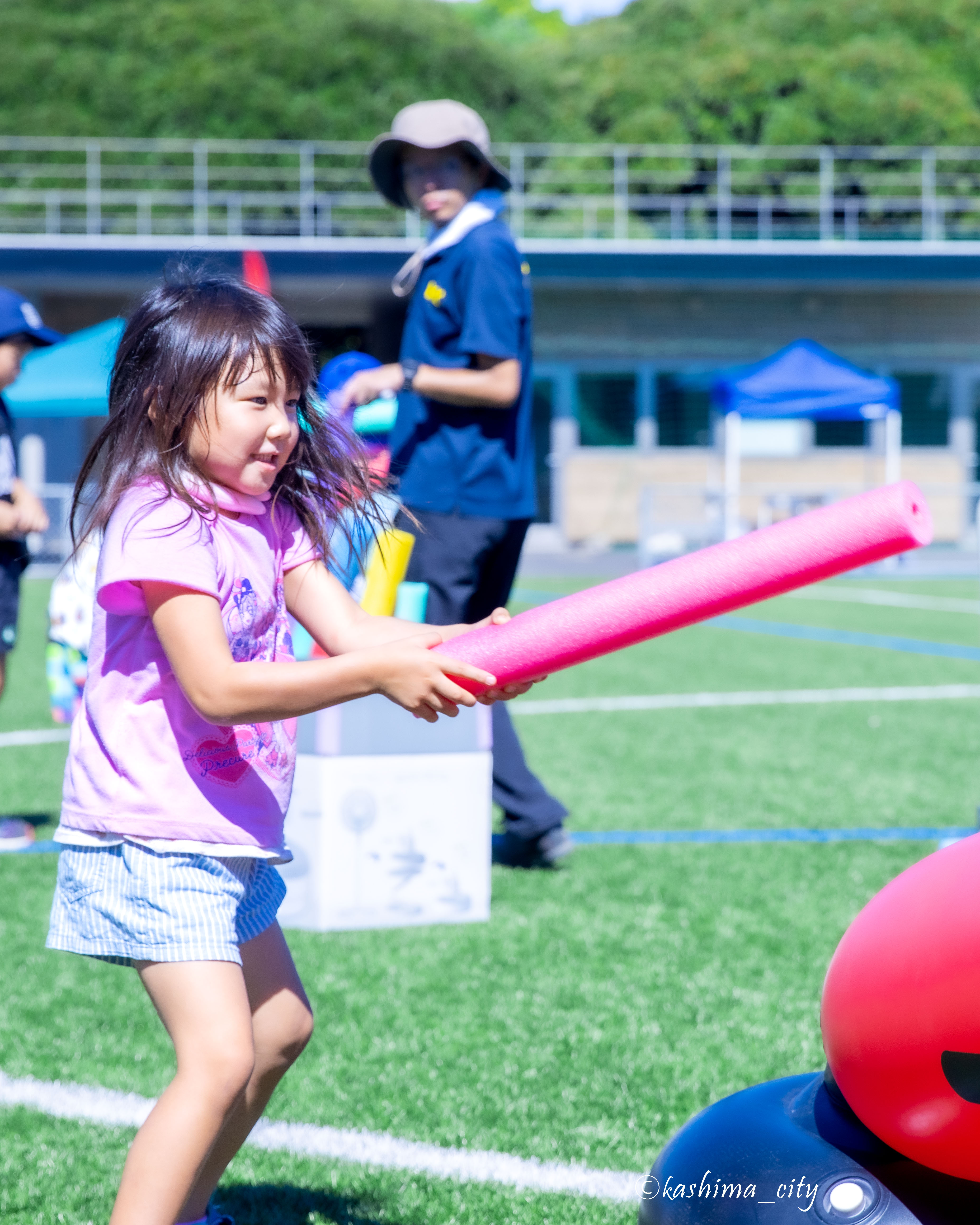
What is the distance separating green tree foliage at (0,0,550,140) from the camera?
129 ft

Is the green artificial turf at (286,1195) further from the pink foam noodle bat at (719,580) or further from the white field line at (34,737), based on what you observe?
the white field line at (34,737)

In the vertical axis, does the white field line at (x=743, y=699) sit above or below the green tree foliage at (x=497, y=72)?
below

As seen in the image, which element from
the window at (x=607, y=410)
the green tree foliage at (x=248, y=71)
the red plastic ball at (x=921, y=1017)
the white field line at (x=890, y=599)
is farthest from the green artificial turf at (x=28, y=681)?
the green tree foliage at (x=248, y=71)

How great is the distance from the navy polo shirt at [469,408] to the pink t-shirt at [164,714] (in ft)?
6.61

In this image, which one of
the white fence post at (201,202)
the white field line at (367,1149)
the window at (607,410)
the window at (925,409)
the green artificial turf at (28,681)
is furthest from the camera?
the white fence post at (201,202)

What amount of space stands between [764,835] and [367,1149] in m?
2.51

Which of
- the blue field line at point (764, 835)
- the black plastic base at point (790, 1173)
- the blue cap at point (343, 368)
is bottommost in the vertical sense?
the blue field line at point (764, 835)

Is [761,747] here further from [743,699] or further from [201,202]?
[201,202]

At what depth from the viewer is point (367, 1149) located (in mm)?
2410

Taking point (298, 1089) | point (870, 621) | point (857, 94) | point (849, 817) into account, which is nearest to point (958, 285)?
point (870, 621)

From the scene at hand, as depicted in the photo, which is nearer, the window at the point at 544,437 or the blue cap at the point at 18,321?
the blue cap at the point at 18,321

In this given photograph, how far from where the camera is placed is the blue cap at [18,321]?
4426 mm

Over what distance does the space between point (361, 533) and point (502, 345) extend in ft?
5.64

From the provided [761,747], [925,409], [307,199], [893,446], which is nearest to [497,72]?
[307,199]
